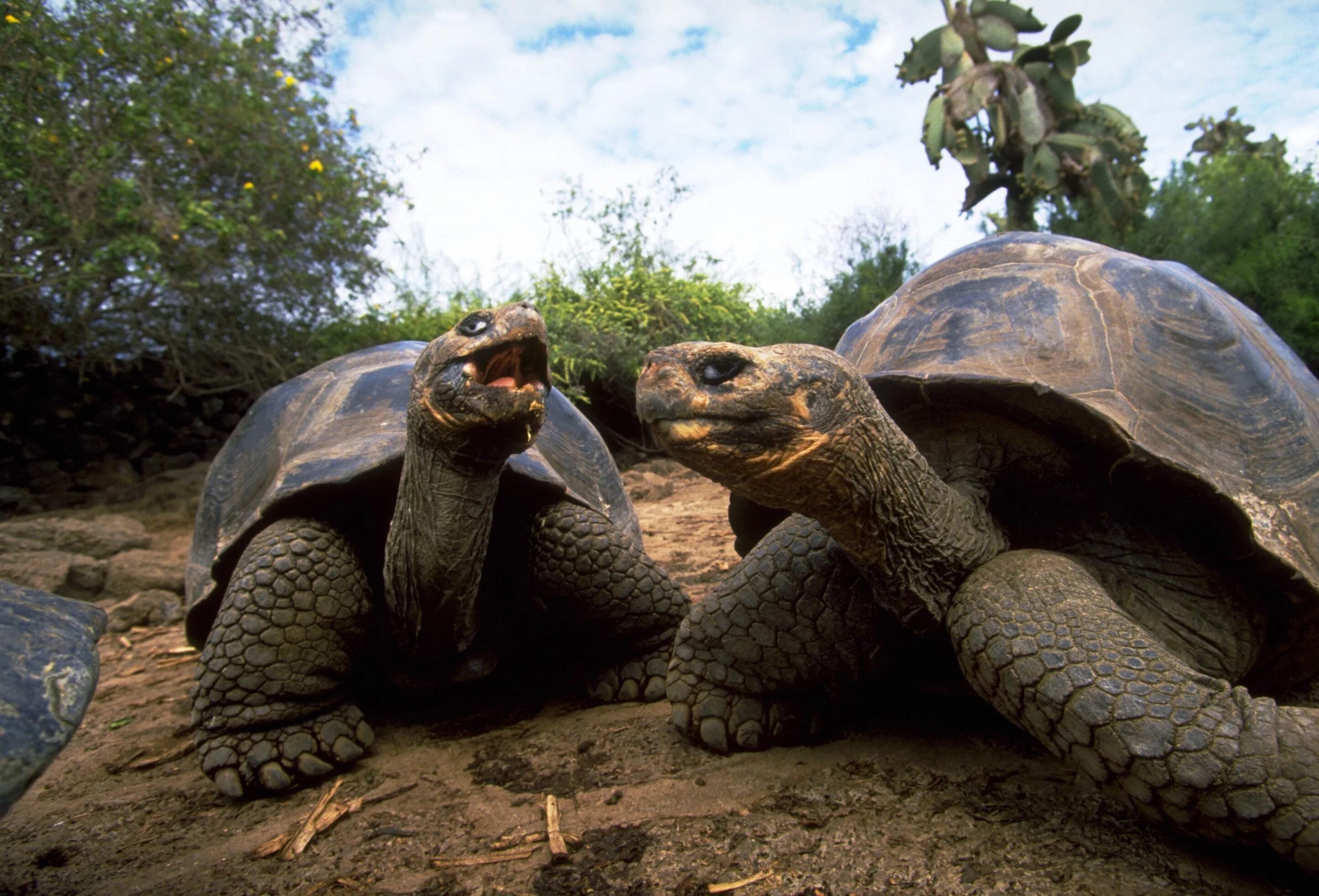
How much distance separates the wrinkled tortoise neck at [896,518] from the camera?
1.66 m

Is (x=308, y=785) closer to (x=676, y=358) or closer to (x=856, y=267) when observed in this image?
(x=676, y=358)

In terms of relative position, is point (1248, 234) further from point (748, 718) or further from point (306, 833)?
point (306, 833)

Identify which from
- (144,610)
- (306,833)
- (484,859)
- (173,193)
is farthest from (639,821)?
(173,193)

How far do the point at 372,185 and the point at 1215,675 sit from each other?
26.4ft

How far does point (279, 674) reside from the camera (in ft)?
7.47

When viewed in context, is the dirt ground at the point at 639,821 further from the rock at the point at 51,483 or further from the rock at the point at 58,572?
the rock at the point at 51,483

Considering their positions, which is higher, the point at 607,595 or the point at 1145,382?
the point at 1145,382

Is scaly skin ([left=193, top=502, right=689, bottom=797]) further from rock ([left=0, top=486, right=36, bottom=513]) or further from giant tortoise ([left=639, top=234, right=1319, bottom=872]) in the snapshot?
rock ([left=0, top=486, right=36, bottom=513])

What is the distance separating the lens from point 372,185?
26.8 ft

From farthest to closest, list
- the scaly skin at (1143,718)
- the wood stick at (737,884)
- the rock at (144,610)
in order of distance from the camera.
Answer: the rock at (144,610) < the wood stick at (737,884) < the scaly skin at (1143,718)

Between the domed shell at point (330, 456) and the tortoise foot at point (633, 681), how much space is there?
0.54m

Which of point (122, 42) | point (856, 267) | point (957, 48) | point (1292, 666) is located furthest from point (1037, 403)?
point (957, 48)

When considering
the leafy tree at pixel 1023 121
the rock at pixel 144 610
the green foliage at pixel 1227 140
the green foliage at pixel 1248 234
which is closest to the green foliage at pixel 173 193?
the rock at pixel 144 610

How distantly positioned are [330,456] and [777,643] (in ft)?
4.91
